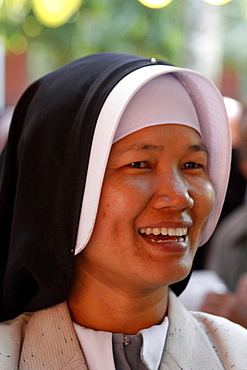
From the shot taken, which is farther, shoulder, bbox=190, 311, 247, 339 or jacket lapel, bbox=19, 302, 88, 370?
shoulder, bbox=190, 311, 247, 339

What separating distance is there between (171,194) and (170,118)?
0.28 m

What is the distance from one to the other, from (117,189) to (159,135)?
230 millimetres

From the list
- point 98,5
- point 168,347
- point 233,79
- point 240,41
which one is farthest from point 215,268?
point 233,79

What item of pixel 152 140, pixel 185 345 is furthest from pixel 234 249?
pixel 152 140

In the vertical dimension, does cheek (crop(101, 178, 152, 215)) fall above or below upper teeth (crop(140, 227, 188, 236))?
above

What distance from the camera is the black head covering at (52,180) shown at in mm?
2055

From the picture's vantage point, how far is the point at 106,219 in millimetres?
2041

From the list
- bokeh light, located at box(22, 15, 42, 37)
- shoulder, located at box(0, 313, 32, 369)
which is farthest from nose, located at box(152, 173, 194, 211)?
bokeh light, located at box(22, 15, 42, 37)

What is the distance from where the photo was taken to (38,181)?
7.02 feet

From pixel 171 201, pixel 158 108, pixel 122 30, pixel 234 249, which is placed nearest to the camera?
pixel 171 201

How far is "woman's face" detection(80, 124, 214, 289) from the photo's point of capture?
203 centimetres

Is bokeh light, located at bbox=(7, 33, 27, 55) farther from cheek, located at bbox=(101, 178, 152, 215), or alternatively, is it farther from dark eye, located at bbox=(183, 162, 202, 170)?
cheek, located at bbox=(101, 178, 152, 215)

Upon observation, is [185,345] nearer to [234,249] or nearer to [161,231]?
[161,231]

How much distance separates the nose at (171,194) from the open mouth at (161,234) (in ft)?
0.25
